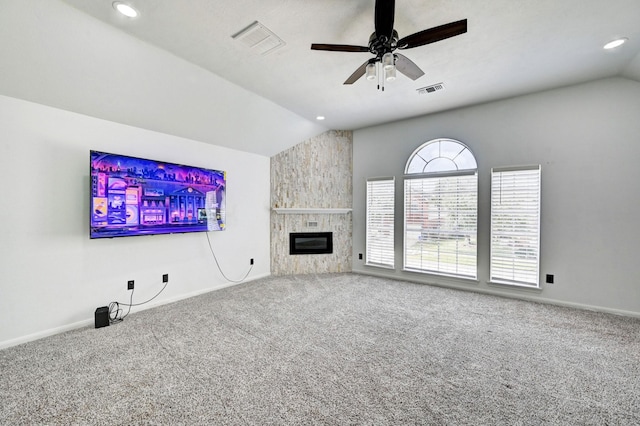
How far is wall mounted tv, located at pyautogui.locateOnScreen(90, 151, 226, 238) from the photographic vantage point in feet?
9.70

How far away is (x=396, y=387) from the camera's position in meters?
1.96

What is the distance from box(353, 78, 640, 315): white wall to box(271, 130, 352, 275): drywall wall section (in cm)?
215

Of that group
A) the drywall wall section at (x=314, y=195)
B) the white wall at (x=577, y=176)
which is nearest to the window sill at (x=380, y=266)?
the drywall wall section at (x=314, y=195)

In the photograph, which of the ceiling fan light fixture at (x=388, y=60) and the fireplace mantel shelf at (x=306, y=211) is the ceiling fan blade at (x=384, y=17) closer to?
the ceiling fan light fixture at (x=388, y=60)

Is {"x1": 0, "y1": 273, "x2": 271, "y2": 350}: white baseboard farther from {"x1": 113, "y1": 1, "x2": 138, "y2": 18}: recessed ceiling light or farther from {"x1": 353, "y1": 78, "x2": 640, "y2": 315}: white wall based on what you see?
{"x1": 353, "y1": 78, "x2": 640, "y2": 315}: white wall

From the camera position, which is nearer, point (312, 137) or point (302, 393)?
point (302, 393)

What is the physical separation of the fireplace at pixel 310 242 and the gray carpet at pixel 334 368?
2001 mm

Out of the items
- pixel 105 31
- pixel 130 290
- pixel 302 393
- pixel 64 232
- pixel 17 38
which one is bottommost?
pixel 302 393

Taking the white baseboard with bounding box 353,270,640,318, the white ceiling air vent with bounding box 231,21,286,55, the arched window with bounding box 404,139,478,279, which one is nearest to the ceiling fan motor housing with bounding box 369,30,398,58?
the white ceiling air vent with bounding box 231,21,286,55

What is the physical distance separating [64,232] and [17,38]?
5.97ft

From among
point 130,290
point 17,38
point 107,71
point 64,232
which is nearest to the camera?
point 17,38

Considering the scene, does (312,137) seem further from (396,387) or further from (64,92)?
(396,387)

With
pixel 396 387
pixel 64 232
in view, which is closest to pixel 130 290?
pixel 64 232

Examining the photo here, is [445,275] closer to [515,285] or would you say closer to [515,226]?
[515,285]
